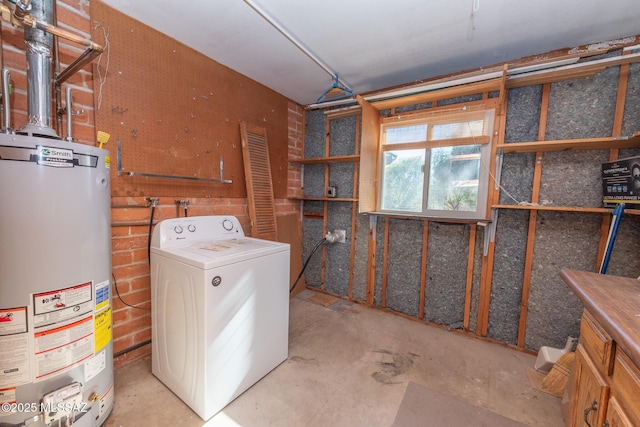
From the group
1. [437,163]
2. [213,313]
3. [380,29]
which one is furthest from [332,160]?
[213,313]

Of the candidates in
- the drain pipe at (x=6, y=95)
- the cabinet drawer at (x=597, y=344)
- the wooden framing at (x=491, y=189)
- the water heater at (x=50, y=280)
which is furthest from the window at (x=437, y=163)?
the drain pipe at (x=6, y=95)

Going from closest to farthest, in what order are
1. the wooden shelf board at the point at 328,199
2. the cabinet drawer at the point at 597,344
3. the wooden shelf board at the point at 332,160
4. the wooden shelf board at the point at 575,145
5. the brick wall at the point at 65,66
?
the cabinet drawer at the point at 597,344 → the brick wall at the point at 65,66 → the wooden shelf board at the point at 575,145 → the wooden shelf board at the point at 332,160 → the wooden shelf board at the point at 328,199

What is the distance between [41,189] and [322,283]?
2.62m

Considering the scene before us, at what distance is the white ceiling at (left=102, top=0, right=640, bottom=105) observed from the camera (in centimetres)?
148

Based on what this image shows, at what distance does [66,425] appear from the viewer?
112 centimetres

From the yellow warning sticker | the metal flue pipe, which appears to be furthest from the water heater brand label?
the yellow warning sticker

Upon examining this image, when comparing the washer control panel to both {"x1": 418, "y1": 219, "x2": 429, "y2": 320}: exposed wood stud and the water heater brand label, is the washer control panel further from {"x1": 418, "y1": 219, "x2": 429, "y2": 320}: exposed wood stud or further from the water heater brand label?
{"x1": 418, "y1": 219, "x2": 429, "y2": 320}: exposed wood stud

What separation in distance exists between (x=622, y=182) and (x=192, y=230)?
2.79 metres

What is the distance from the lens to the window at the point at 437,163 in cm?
220

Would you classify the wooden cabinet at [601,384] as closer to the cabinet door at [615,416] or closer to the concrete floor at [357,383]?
the cabinet door at [615,416]

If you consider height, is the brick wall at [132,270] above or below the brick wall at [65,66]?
below

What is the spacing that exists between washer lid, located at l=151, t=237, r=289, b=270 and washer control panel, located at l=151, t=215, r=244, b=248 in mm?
50

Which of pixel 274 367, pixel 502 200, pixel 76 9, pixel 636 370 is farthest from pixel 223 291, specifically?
pixel 502 200

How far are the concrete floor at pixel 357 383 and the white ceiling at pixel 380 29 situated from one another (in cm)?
229
